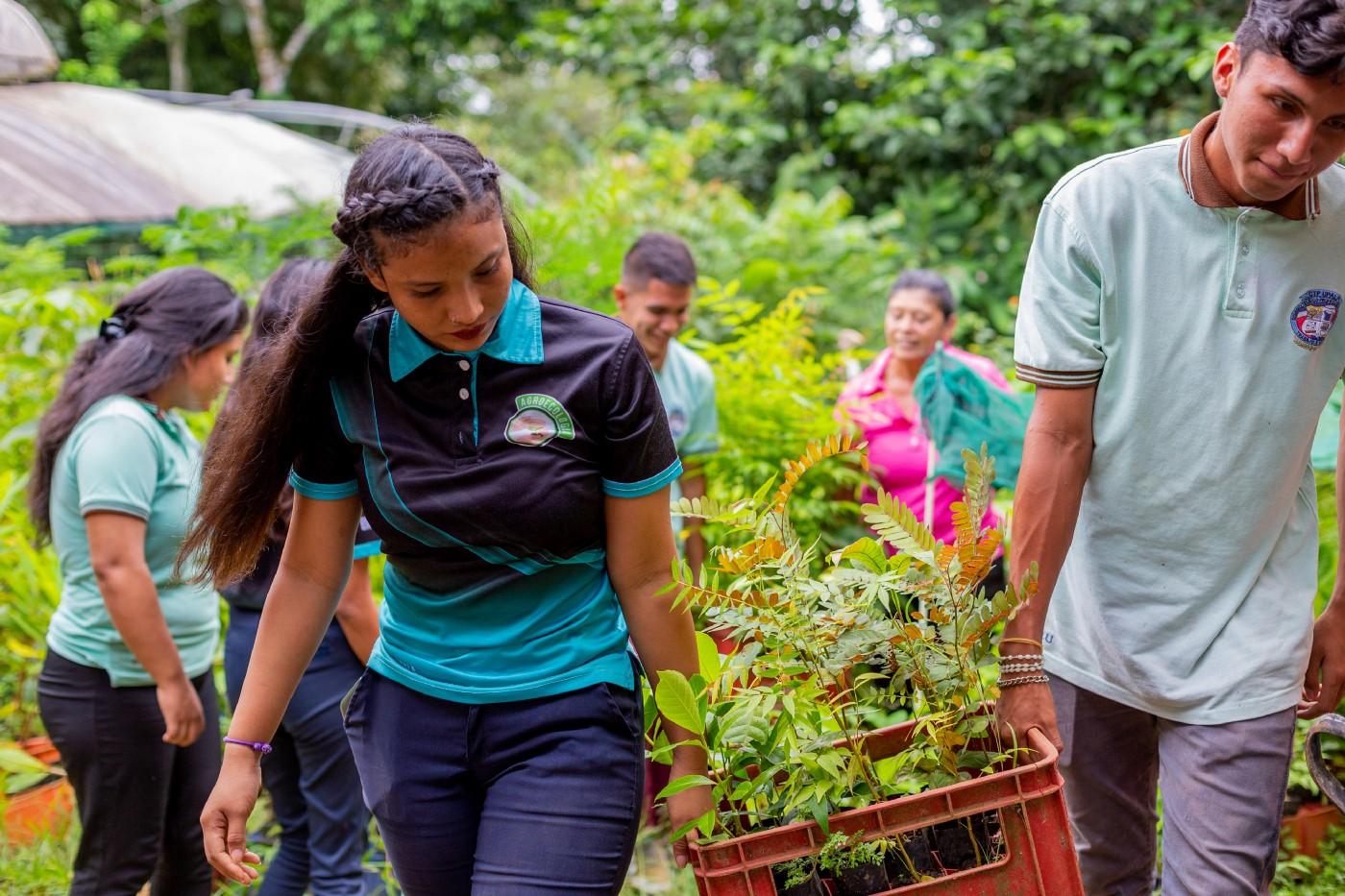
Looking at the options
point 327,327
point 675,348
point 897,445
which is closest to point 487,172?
point 327,327

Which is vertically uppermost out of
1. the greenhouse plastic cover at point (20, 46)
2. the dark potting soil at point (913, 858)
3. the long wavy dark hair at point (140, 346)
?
the greenhouse plastic cover at point (20, 46)

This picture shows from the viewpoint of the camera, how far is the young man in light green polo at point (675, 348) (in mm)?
4262

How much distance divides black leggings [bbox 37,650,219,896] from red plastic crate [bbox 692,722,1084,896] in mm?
1959

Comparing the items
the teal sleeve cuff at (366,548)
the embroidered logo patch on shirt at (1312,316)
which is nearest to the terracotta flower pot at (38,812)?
the teal sleeve cuff at (366,548)

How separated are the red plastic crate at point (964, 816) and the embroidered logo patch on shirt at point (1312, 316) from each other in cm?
90

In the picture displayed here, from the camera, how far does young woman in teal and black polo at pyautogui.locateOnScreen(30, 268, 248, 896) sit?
305 cm

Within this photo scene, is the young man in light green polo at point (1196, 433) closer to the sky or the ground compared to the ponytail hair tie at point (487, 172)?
closer to the ground

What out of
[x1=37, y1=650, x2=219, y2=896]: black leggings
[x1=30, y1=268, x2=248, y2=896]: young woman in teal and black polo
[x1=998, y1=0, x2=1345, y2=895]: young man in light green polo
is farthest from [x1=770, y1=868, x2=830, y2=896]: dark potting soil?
[x1=37, y1=650, x2=219, y2=896]: black leggings

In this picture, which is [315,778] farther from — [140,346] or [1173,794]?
[1173,794]

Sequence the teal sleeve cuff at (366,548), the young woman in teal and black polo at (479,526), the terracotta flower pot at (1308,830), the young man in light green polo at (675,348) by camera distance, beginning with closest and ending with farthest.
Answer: the young woman in teal and black polo at (479,526) → the teal sleeve cuff at (366,548) → the terracotta flower pot at (1308,830) → the young man in light green polo at (675,348)

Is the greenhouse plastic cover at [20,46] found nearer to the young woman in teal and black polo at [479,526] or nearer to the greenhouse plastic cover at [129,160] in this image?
the greenhouse plastic cover at [129,160]

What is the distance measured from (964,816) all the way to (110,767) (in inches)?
89.7

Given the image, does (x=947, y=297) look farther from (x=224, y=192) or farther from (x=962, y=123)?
(x=224, y=192)

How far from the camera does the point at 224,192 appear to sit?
29.4ft
